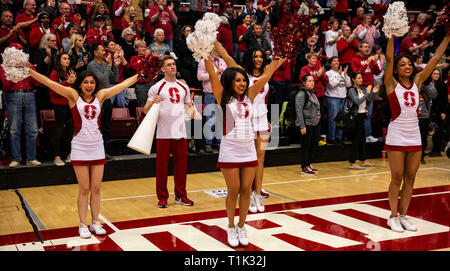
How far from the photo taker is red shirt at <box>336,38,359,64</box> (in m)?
11.8

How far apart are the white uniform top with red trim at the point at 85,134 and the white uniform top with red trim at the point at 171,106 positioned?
1.36m

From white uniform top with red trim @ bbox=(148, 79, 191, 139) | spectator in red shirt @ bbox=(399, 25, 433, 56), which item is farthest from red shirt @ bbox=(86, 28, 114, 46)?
spectator in red shirt @ bbox=(399, 25, 433, 56)

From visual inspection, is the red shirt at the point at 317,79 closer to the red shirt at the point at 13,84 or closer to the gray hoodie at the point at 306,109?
the gray hoodie at the point at 306,109

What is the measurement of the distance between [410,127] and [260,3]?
739 centimetres

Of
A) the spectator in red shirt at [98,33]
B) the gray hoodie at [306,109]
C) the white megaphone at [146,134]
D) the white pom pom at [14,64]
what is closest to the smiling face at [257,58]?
the white megaphone at [146,134]

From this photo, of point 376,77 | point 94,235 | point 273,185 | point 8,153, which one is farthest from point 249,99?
point 376,77

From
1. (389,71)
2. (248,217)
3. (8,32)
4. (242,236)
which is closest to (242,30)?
(8,32)

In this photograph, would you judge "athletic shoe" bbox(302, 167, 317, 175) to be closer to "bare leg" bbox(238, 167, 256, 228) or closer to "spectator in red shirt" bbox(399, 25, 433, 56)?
"bare leg" bbox(238, 167, 256, 228)

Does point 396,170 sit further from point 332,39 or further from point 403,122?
point 332,39

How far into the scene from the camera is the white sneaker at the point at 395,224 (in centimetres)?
545

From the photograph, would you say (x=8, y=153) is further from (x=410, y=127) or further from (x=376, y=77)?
(x=376, y=77)

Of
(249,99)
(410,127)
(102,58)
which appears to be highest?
(102,58)

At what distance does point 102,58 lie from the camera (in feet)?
27.5

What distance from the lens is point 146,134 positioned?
6.07 metres
